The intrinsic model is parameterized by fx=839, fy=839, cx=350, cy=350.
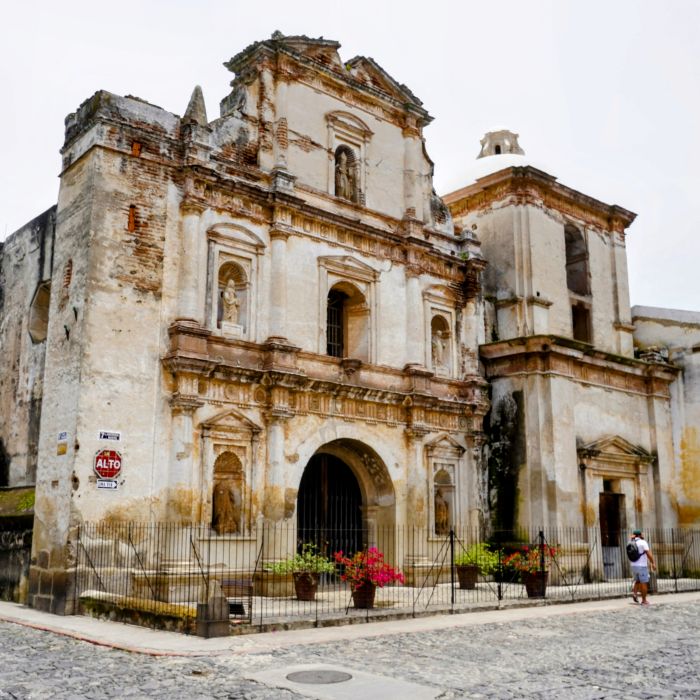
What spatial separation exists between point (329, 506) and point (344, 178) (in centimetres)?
805

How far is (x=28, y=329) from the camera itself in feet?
63.0

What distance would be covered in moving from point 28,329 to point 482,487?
1186 cm

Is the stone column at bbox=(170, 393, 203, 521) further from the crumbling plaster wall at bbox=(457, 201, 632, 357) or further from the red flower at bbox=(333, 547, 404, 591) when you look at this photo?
the crumbling plaster wall at bbox=(457, 201, 632, 357)

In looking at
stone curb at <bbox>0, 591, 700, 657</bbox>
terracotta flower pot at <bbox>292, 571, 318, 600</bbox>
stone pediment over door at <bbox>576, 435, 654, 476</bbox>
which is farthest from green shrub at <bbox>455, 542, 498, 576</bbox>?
terracotta flower pot at <bbox>292, 571, 318, 600</bbox>

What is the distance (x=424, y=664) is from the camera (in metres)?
9.62

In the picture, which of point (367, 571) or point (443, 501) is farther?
point (443, 501)

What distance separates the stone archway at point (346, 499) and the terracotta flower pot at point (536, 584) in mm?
3484

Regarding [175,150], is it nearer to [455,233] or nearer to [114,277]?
[114,277]

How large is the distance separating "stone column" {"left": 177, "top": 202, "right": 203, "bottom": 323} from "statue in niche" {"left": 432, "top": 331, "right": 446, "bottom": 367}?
287 inches

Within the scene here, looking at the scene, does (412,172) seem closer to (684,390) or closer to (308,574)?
(684,390)

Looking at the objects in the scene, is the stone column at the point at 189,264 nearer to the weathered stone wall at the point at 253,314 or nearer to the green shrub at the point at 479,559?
the weathered stone wall at the point at 253,314

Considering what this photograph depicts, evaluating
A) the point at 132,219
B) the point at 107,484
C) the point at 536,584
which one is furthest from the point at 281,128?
the point at 536,584

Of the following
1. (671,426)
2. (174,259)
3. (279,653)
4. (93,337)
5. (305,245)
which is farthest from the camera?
(671,426)

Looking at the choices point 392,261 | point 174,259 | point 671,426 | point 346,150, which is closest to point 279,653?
point 174,259
